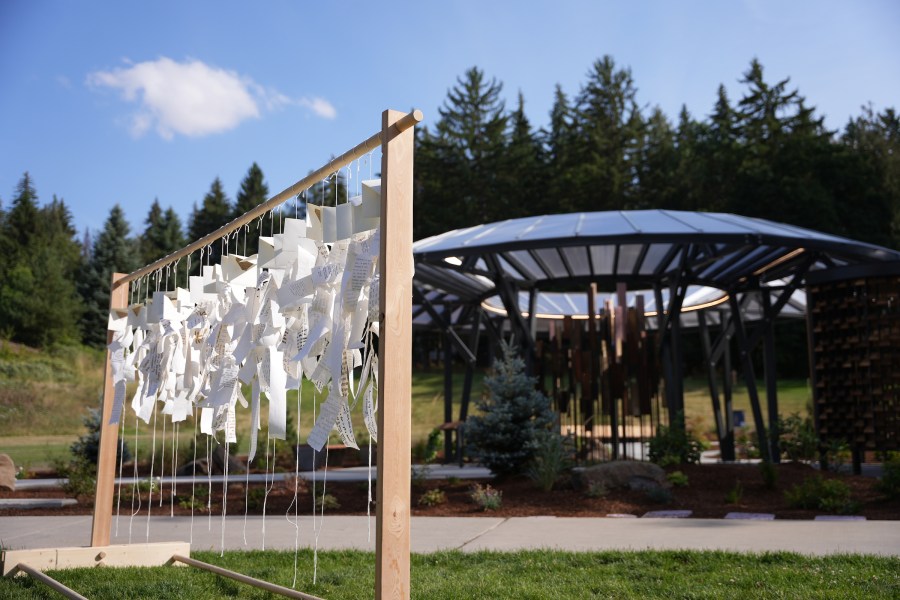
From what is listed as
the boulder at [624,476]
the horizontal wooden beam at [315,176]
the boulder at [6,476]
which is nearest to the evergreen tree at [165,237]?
the boulder at [6,476]

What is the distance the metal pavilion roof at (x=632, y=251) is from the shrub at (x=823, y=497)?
3.68m

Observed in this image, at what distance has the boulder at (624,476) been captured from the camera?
354 inches

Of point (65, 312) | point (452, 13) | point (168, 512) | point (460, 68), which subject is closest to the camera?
point (168, 512)

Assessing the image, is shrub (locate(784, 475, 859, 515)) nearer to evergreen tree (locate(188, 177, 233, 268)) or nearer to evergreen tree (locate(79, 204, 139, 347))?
evergreen tree (locate(79, 204, 139, 347))

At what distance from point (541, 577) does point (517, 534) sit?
6.77 feet

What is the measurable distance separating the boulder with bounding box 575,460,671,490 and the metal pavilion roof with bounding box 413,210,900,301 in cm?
296

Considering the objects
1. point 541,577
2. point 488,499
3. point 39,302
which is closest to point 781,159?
point 488,499

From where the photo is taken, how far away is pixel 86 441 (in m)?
12.5

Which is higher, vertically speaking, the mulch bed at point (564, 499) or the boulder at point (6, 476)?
the boulder at point (6, 476)

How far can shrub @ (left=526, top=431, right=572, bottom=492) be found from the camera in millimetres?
9241

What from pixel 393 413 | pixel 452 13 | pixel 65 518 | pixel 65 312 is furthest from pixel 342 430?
pixel 65 312

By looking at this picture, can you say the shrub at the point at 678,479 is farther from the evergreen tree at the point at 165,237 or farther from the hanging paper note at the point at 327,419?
the evergreen tree at the point at 165,237

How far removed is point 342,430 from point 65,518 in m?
6.56

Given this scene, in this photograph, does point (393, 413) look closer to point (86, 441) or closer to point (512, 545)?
point (512, 545)
